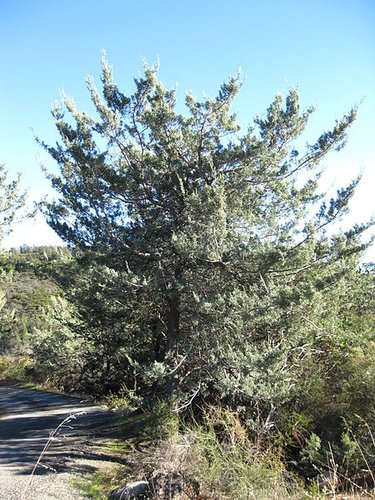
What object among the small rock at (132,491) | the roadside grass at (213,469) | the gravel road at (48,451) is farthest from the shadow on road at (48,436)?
the small rock at (132,491)

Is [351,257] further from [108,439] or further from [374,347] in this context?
[108,439]

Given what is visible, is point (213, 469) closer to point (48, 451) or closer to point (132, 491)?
point (132, 491)

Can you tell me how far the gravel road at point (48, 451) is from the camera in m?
5.66

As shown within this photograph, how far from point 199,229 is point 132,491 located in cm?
417

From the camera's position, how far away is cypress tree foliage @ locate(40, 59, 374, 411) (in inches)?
278

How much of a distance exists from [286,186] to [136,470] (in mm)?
5986

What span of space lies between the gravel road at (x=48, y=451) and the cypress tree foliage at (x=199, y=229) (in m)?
1.98

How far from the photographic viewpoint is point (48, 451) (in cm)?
777

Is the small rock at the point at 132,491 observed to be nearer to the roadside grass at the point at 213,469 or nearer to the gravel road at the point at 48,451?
the roadside grass at the point at 213,469

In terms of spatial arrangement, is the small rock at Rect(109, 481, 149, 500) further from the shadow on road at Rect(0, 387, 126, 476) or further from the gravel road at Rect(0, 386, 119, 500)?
the shadow on road at Rect(0, 387, 126, 476)

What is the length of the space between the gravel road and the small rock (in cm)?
71

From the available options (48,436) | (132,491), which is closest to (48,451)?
(48,436)

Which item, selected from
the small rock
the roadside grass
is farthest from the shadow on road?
the small rock

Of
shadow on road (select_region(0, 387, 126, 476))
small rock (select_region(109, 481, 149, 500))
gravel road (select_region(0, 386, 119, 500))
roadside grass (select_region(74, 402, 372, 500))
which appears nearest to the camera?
roadside grass (select_region(74, 402, 372, 500))
